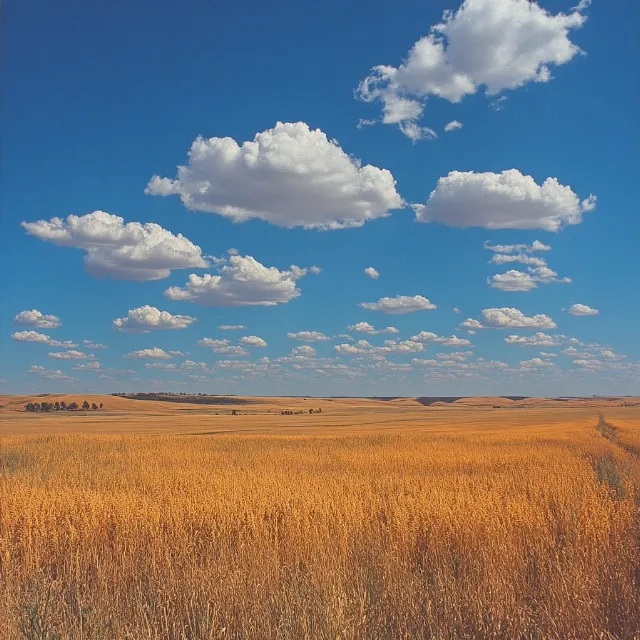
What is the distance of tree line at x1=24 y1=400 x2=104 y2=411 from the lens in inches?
5951

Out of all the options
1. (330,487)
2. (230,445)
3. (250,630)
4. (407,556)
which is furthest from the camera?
(230,445)

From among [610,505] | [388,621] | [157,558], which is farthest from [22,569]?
[610,505]

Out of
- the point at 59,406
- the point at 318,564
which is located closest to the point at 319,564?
the point at 318,564

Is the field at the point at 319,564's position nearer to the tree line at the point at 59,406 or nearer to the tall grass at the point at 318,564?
the tall grass at the point at 318,564

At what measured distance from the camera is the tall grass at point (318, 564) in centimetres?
579

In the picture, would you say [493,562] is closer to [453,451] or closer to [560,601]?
[560,601]

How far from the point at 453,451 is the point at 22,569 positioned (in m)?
24.4

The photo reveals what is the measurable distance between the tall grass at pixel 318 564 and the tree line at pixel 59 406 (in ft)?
505

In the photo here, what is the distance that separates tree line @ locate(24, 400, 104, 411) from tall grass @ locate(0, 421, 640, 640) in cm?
15391

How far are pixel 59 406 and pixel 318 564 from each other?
6588 inches

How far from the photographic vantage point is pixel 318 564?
7523 mm

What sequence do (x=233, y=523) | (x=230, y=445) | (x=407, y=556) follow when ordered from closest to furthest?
(x=407, y=556) → (x=233, y=523) → (x=230, y=445)

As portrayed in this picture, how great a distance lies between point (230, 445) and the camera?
38656 mm

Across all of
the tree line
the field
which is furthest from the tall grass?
the tree line
